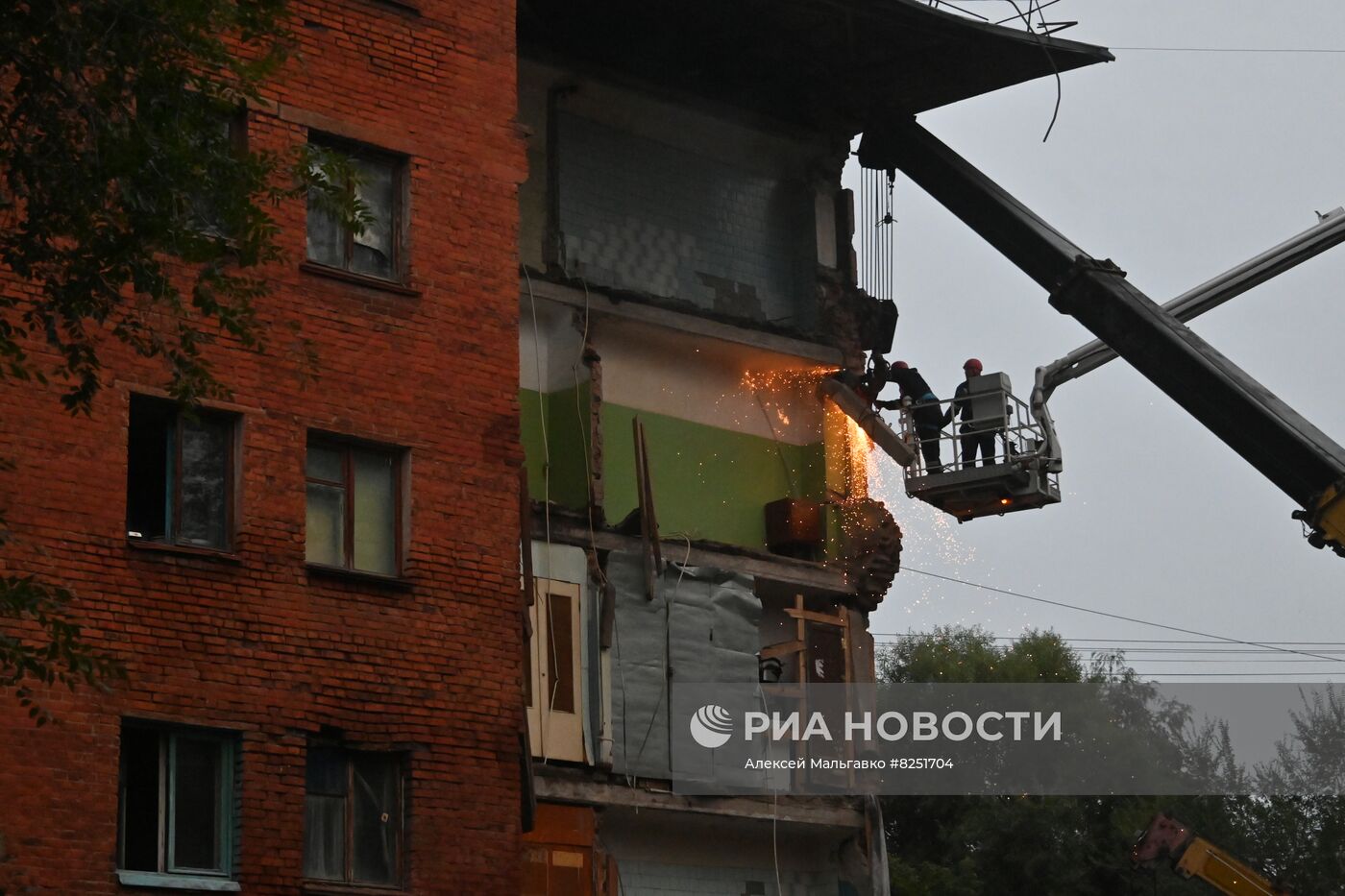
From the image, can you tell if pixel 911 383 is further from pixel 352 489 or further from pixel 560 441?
pixel 352 489

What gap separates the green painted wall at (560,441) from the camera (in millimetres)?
25797

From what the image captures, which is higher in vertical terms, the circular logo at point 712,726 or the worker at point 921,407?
the worker at point 921,407

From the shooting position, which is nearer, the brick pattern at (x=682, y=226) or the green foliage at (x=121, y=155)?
the green foliage at (x=121, y=155)

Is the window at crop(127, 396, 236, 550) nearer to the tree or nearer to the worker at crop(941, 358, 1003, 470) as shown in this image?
the tree

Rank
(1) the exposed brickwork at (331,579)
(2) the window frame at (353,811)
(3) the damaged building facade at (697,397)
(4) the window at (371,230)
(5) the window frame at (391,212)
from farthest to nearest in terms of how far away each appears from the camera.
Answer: (3) the damaged building facade at (697,397)
(4) the window at (371,230)
(5) the window frame at (391,212)
(2) the window frame at (353,811)
(1) the exposed brickwork at (331,579)

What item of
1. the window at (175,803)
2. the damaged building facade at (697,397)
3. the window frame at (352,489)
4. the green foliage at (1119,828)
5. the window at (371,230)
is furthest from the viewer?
the green foliage at (1119,828)

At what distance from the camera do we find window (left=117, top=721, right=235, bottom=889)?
1809cm

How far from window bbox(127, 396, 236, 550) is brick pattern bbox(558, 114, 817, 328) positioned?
7.84 meters

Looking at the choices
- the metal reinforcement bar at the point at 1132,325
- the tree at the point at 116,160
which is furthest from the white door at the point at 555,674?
the tree at the point at 116,160

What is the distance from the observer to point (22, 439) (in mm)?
18047

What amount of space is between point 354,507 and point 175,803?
3.19m

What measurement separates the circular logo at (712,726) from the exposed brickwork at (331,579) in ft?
18.7

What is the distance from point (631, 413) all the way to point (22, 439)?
1001 cm

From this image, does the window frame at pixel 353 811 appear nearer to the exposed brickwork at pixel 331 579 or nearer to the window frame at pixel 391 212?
the exposed brickwork at pixel 331 579
